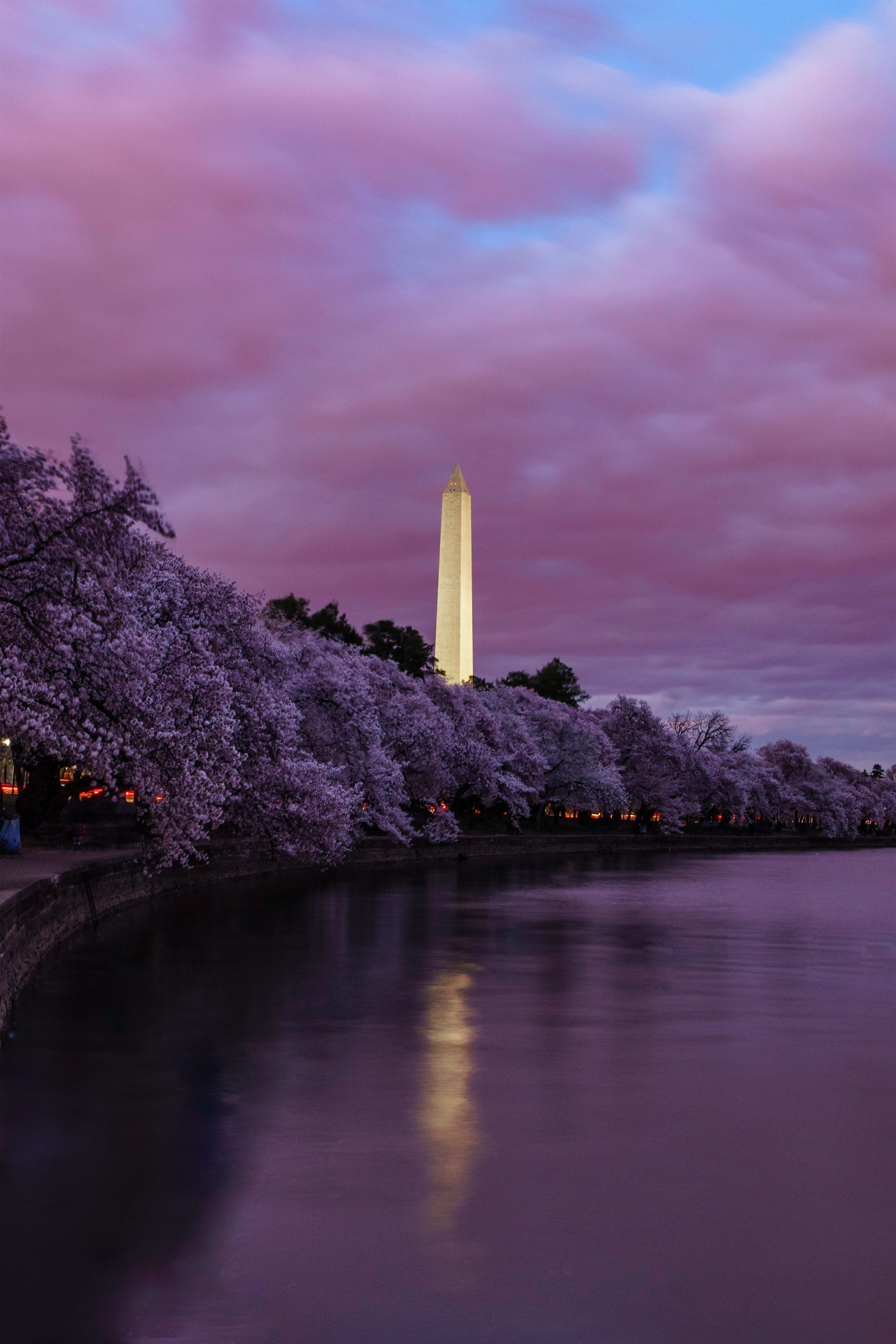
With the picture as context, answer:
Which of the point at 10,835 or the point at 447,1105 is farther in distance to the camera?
the point at 10,835

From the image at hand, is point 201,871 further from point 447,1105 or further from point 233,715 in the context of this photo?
point 447,1105

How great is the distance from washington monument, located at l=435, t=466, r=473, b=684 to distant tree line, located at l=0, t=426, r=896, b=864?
4.56 meters

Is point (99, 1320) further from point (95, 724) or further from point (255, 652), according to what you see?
point (255, 652)

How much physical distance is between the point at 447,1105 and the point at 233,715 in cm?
2258

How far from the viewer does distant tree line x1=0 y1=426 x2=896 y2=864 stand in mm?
22203

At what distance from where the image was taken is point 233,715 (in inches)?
1505

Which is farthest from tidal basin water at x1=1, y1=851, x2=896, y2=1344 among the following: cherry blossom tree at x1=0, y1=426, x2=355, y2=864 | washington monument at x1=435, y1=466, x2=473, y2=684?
washington monument at x1=435, y1=466, x2=473, y2=684

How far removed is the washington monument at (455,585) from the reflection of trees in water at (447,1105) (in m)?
85.9

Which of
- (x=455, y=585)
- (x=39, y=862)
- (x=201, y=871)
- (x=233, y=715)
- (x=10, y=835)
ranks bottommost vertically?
(x=201, y=871)

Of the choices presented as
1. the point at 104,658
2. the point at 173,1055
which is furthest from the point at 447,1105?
the point at 104,658

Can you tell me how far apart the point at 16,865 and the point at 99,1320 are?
101ft

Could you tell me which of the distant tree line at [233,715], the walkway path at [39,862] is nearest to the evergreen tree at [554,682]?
the distant tree line at [233,715]

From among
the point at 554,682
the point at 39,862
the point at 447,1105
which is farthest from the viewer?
the point at 554,682

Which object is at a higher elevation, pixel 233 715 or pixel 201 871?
pixel 233 715
